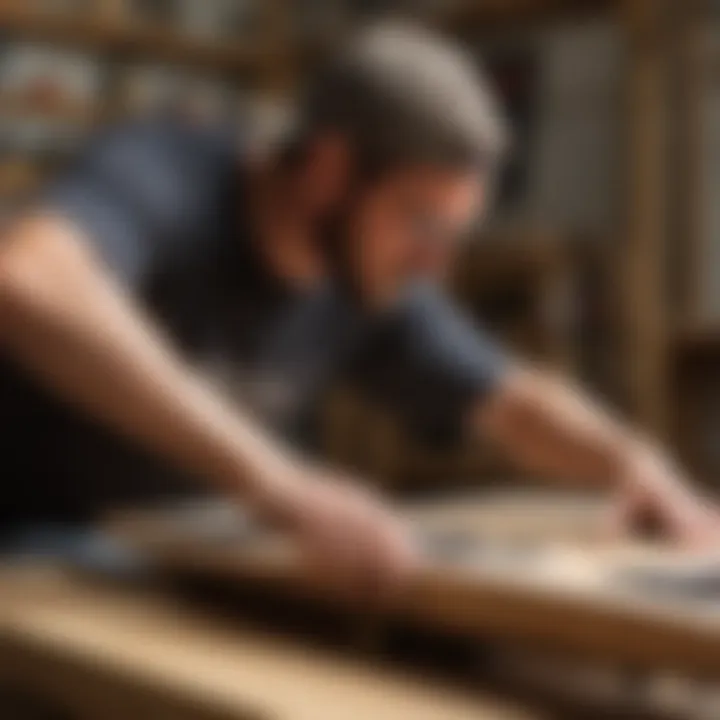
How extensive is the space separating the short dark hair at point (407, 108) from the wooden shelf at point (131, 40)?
948 millimetres

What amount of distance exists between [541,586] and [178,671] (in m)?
0.17

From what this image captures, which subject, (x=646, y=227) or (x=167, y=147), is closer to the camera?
(x=167, y=147)

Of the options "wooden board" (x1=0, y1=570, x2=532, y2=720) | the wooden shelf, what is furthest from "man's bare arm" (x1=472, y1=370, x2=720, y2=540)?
the wooden shelf

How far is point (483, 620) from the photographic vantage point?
653 mm

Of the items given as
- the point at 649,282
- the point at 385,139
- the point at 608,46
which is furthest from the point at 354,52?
the point at 608,46

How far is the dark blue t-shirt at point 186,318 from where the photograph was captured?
3.02 feet

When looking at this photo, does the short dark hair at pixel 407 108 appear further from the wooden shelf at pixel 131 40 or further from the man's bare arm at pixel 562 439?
the wooden shelf at pixel 131 40

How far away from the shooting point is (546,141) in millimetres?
1836

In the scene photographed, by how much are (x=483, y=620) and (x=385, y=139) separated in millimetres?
385

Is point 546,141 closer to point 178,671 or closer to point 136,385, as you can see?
point 136,385

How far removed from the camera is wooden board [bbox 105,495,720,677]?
570mm

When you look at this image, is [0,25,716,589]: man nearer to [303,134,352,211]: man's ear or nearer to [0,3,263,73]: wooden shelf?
[303,134,352,211]: man's ear

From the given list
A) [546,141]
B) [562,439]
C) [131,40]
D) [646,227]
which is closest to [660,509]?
[562,439]

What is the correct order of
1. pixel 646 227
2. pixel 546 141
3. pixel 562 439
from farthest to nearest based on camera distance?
pixel 546 141
pixel 646 227
pixel 562 439
